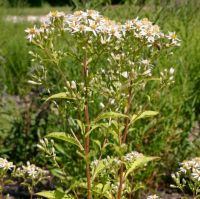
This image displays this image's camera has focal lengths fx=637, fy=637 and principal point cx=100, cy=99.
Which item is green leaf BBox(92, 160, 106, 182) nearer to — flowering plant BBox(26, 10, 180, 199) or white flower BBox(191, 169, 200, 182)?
flowering plant BBox(26, 10, 180, 199)

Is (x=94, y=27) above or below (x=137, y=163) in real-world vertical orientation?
above

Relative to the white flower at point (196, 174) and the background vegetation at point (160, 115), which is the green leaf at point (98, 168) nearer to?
the white flower at point (196, 174)

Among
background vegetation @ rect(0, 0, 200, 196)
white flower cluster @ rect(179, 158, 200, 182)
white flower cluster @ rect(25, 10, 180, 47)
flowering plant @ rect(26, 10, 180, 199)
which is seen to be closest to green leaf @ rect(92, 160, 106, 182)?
flowering plant @ rect(26, 10, 180, 199)

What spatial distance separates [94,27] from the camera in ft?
7.70

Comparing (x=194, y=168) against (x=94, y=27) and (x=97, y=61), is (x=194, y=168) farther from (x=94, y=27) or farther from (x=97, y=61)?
(x=94, y=27)

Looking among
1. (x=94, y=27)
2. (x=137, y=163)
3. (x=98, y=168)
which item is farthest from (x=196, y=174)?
(x=94, y=27)

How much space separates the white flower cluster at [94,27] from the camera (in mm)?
2350

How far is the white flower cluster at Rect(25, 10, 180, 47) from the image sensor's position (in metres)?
2.35

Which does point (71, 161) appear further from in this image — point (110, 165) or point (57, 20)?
point (57, 20)

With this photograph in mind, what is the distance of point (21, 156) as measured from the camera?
4.92 metres

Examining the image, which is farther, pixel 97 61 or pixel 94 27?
pixel 97 61

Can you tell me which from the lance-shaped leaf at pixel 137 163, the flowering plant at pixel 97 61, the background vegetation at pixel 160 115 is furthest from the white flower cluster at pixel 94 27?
the background vegetation at pixel 160 115

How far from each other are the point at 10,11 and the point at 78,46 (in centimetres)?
829

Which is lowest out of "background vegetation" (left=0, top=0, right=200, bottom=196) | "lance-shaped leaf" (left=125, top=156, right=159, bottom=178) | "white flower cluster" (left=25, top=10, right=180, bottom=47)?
"background vegetation" (left=0, top=0, right=200, bottom=196)
